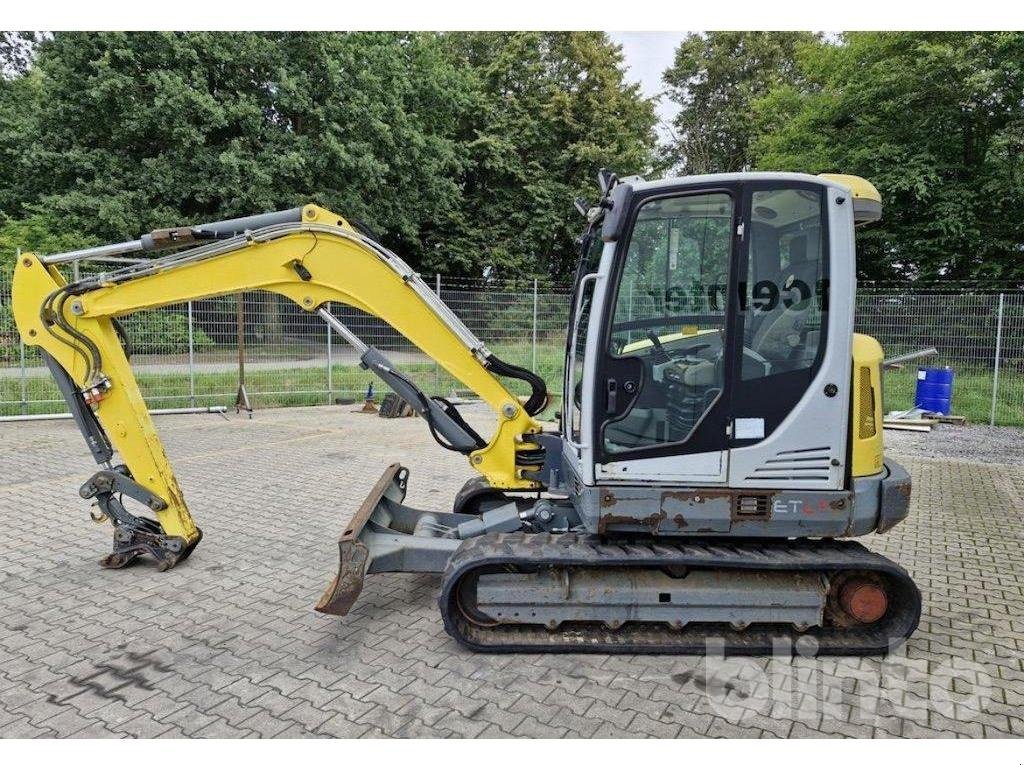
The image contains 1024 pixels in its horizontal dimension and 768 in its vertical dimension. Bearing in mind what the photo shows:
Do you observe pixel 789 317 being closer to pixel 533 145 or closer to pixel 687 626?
pixel 687 626

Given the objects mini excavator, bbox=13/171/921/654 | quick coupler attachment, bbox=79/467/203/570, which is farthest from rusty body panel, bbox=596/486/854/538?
quick coupler attachment, bbox=79/467/203/570

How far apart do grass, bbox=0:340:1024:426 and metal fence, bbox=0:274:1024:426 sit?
2cm

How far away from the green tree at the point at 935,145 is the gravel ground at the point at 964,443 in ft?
29.0

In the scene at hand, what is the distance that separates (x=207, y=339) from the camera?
12.0 metres

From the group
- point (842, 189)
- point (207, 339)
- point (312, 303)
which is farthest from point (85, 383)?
point (207, 339)

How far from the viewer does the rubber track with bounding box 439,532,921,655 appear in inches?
146

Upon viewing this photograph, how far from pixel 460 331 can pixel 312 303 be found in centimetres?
101

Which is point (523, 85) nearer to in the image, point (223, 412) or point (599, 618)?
point (223, 412)

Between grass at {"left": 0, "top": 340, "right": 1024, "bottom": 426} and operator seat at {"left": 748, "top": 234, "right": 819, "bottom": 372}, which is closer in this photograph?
operator seat at {"left": 748, "top": 234, "right": 819, "bottom": 372}

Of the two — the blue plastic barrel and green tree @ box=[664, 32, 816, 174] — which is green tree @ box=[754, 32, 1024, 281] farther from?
green tree @ box=[664, 32, 816, 174]

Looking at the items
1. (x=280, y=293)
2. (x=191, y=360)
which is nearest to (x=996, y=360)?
(x=280, y=293)

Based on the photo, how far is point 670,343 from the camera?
12.4 feet

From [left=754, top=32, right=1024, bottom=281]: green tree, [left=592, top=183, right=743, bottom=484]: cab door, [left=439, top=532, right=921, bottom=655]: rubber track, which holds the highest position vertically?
[left=754, top=32, right=1024, bottom=281]: green tree

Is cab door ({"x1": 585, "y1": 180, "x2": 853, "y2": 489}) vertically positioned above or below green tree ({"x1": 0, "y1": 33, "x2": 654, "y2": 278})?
below
